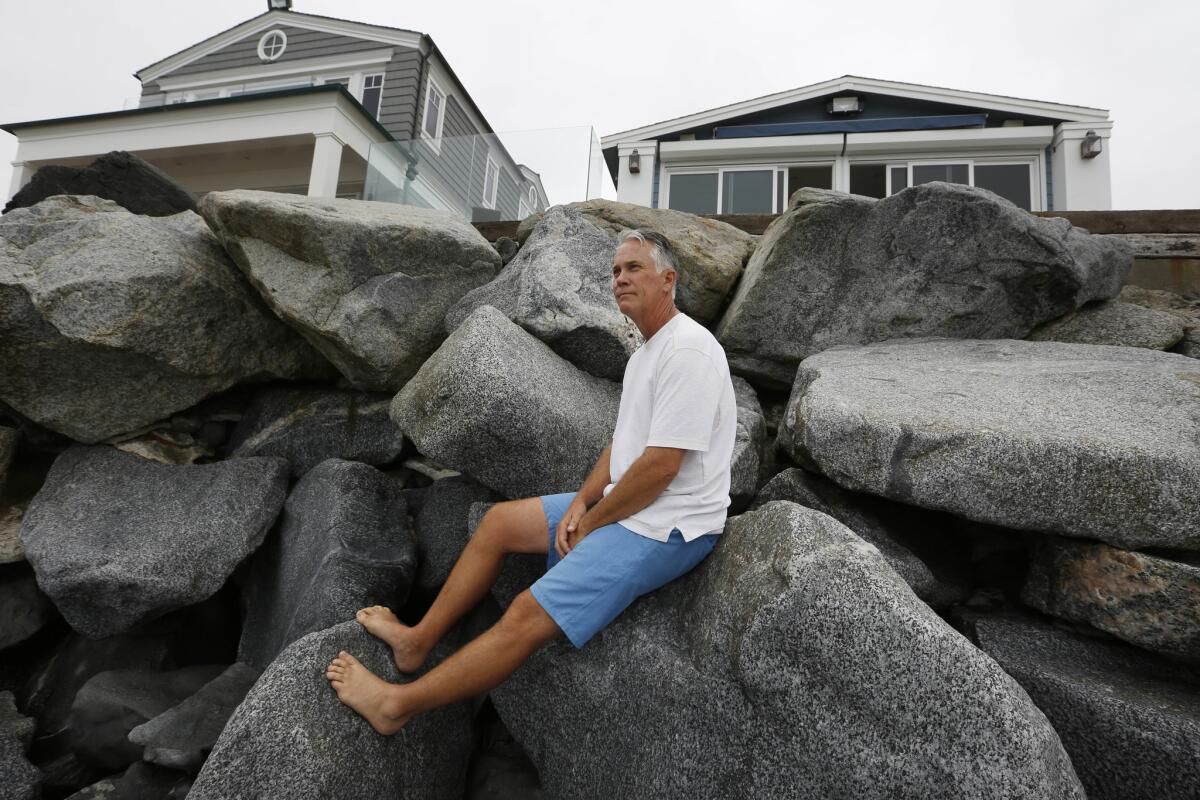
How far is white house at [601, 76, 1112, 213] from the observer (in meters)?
13.7

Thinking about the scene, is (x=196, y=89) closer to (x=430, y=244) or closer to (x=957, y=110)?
(x=430, y=244)

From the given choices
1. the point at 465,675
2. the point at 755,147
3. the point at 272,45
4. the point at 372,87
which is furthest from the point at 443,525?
the point at 272,45

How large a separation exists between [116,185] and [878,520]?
7.18 metres

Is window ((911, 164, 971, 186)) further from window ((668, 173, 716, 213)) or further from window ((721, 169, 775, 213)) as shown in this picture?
window ((668, 173, 716, 213))

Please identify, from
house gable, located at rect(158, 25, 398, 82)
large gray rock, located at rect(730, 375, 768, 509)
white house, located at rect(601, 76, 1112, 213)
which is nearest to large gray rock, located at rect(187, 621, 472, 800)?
large gray rock, located at rect(730, 375, 768, 509)

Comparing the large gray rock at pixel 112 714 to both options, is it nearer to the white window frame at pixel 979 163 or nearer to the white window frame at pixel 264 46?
the white window frame at pixel 979 163

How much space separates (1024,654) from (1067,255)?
295cm

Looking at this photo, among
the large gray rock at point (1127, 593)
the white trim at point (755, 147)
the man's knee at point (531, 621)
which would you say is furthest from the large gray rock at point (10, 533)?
the white trim at point (755, 147)

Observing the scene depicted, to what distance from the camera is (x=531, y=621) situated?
2371mm

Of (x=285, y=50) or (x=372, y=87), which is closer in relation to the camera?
(x=372, y=87)

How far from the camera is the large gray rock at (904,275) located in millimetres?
4352

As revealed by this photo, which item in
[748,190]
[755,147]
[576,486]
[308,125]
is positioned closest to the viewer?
[576,486]

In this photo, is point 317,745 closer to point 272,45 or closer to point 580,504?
point 580,504

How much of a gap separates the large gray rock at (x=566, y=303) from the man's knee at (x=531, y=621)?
1.96m
